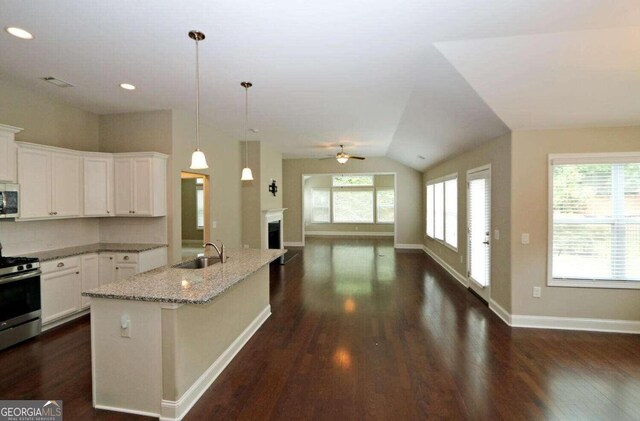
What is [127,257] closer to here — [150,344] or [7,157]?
[7,157]

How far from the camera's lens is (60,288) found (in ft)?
11.8

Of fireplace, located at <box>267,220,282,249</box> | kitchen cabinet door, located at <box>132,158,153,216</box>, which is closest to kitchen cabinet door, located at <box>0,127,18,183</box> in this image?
kitchen cabinet door, located at <box>132,158,153,216</box>

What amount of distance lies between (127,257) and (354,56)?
3817 mm

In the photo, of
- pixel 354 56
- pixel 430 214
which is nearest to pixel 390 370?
pixel 354 56

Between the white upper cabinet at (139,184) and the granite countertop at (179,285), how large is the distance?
171 cm

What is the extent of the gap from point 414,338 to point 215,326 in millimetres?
2188

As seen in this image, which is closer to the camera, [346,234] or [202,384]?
[202,384]

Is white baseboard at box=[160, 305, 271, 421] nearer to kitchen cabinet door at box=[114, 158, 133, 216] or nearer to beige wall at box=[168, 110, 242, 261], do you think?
beige wall at box=[168, 110, 242, 261]

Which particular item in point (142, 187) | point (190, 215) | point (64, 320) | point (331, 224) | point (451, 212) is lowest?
point (64, 320)

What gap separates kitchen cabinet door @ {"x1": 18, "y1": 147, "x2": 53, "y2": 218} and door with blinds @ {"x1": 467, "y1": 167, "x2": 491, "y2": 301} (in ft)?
19.3

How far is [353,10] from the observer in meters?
2.12

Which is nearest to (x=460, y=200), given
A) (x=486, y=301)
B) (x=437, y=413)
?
(x=486, y=301)

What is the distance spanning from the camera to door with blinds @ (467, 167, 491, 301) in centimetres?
439

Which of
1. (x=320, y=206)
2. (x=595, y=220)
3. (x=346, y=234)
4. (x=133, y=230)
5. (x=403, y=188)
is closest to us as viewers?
(x=595, y=220)
